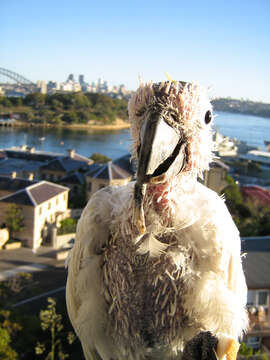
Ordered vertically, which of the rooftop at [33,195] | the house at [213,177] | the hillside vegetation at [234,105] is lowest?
the rooftop at [33,195]

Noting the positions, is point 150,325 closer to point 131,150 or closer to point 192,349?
point 192,349

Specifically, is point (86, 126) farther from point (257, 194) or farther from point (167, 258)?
point (167, 258)

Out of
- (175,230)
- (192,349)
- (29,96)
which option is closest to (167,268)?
(175,230)

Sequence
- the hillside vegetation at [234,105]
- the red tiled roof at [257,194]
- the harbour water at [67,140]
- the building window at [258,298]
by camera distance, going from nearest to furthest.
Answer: the hillside vegetation at [234,105], the building window at [258,298], the red tiled roof at [257,194], the harbour water at [67,140]

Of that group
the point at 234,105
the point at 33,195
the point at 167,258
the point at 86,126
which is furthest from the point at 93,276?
the point at 86,126

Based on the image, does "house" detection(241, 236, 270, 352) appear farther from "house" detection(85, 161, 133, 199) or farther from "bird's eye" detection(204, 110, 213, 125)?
"house" detection(85, 161, 133, 199)

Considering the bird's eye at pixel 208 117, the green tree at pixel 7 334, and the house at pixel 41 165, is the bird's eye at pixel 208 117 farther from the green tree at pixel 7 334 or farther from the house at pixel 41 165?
the house at pixel 41 165

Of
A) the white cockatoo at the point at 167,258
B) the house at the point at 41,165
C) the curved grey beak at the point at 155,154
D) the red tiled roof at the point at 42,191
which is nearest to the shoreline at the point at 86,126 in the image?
the house at the point at 41,165

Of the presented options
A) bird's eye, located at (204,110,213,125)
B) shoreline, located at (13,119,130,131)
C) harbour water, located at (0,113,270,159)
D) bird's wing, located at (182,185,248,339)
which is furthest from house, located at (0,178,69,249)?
shoreline, located at (13,119,130,131)
